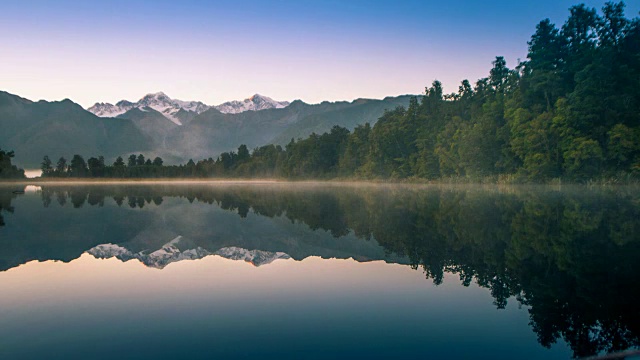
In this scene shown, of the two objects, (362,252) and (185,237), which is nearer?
(362,252)

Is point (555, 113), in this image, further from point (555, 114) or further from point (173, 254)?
point (173, 254)

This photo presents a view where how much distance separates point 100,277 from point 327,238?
10862 millimetres

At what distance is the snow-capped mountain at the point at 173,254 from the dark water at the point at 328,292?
94 mm

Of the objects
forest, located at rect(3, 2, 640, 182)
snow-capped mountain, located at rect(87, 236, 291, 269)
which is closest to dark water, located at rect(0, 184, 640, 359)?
snow-capped mountain, located at rect(87, 236, 291, 269)

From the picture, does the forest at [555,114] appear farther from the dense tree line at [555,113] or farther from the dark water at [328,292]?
the dark water at [328,292]

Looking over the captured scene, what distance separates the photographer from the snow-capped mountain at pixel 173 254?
1781cm

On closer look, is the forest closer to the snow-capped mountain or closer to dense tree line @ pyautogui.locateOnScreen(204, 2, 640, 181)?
dense tree line @ pyautogui.locateOnScreen(204, 2, 640, 181)

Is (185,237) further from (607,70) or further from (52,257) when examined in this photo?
(607,70)

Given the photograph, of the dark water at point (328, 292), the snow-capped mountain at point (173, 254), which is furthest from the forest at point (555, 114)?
the snow-capped mountain at point (173, 254)

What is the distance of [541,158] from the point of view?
2901 inches

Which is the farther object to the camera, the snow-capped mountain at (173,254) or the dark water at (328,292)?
the snow-capped mountain at (173,254)

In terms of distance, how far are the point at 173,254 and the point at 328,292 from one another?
341 inches

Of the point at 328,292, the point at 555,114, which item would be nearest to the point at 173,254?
the point at 328,292

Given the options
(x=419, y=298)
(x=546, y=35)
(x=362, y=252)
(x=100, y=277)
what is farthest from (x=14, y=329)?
(x=546, y=35)
